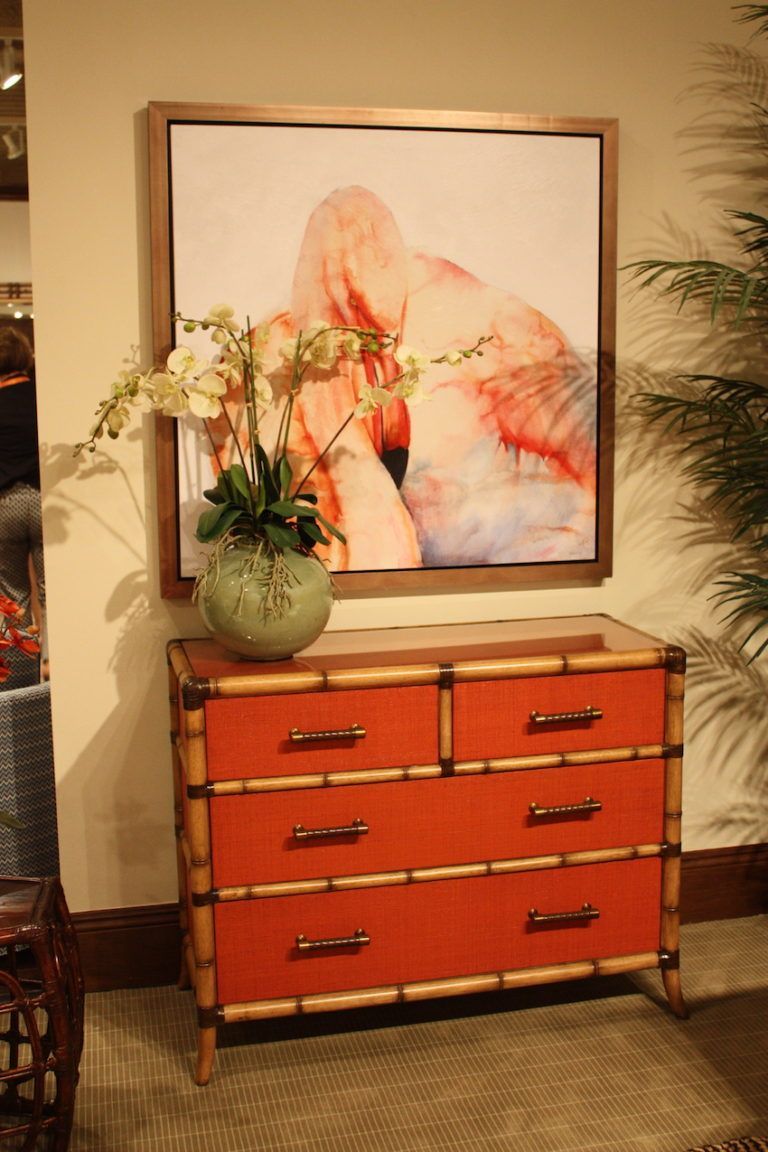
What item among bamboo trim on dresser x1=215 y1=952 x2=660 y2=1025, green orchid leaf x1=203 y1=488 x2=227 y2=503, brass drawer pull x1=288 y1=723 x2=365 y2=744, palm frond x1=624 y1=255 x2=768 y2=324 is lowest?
bamboo trim on dresser x1=215 y1=952 x2=660 y2=1025

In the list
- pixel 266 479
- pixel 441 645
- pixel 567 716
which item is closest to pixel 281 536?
pixel 266 479

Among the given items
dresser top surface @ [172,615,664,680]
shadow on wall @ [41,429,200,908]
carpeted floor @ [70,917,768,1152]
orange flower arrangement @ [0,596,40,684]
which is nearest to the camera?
orange flower arrangement @ [0,596,40,684]

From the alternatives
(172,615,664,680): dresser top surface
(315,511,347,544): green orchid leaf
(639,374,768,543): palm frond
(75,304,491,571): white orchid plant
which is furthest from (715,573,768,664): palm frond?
(315,511,347,544): green orchid leaf

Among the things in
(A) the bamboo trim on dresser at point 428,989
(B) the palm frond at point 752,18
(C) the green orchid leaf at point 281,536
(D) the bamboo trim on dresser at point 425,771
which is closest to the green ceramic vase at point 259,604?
(C) the green orchid leaf at point 281,536

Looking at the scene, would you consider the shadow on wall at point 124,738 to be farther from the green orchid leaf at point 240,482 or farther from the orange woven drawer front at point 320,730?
the orange woven drawer front at point 320,730

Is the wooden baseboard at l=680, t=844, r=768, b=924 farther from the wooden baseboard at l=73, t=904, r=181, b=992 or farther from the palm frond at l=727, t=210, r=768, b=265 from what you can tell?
the palm frond at l=727, t=210, r=768, b=265

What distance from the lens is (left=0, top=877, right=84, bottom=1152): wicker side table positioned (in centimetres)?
208

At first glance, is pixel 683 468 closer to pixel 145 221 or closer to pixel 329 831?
pixel 329 831

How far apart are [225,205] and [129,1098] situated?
1.99m

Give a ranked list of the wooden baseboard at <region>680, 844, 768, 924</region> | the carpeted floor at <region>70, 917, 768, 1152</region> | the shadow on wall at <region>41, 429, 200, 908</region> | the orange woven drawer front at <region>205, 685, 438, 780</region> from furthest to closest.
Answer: the wooden baseboard at <region>680, 844, 768, 924</region>
the shadow on wall at <region>41, 429, 200, 908</region>
the orange woven drawer front at <region>205, 685, 438, 780</region>
the carpeted floor at <region>70, 917, 768, 1152</region>

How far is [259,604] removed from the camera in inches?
96.3

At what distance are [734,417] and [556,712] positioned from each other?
0.93 meters

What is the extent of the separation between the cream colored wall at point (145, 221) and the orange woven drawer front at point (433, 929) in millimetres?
526

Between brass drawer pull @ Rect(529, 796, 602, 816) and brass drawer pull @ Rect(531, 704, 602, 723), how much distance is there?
193 millimetres
